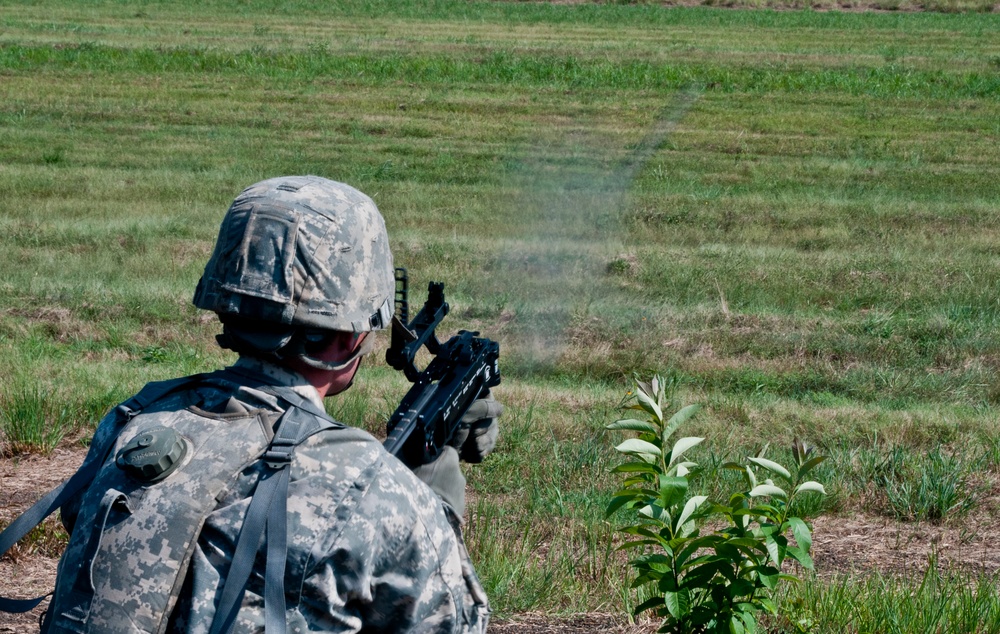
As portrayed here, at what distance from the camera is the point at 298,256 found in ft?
6.61

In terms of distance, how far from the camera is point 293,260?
2002mm

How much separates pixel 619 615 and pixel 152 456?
2.46 m

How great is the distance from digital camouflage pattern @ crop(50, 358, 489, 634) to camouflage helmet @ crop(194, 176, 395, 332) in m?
0.16

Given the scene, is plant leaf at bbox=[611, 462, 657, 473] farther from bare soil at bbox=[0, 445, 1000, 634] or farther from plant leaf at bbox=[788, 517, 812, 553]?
bare soil at bbox=[0, 445, 1000, 634]

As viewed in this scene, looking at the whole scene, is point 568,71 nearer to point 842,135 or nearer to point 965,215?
point 842,135

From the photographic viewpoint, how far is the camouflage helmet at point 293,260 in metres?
2.00

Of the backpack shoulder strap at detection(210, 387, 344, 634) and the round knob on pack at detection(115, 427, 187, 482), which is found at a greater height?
the round knob on pack at detection(115, 427, 187, 482)

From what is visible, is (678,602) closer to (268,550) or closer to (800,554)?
(800,554)

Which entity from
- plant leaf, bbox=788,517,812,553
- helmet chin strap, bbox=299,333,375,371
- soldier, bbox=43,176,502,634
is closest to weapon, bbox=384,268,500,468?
helmet chin strap, bbox=299,333,375,371

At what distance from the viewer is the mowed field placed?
16.6ft

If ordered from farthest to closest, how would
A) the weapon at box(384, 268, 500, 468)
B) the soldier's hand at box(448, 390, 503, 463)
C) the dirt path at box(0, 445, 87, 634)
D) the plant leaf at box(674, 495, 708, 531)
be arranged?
the dirt path at box(0, 445, 87, 634), the soldier's hand at box(448, 390, 503, 463), the plant leaf at box(674, 495, 708, 531), the weapon at box(384, 268, 500, 468)

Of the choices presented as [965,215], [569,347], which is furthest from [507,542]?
[965,215]

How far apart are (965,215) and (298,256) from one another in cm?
1071

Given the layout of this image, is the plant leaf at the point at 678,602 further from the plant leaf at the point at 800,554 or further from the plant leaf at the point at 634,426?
the plant leaf at the point at 634,426
